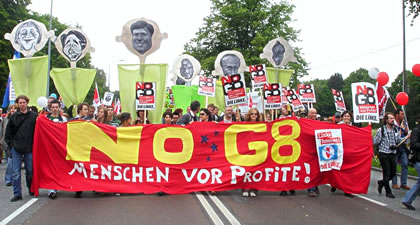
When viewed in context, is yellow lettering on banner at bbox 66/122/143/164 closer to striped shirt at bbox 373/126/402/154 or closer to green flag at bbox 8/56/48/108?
striped shirt at bbox 373/126/402/154

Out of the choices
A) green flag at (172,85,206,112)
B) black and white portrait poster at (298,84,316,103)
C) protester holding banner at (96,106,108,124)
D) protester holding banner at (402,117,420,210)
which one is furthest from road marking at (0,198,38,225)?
black and white portrait poster at (298,84,316,103)

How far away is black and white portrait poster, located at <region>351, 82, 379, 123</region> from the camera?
8820 millimetres

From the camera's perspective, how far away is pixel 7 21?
32.0 metres

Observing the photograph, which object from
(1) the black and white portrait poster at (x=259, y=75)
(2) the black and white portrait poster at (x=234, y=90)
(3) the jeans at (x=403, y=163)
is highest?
(1) the black and white portrait poster at (x=259, y=75)

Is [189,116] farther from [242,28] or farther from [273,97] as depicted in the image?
[242,28]

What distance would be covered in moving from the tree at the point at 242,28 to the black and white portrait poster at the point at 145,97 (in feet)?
74.5

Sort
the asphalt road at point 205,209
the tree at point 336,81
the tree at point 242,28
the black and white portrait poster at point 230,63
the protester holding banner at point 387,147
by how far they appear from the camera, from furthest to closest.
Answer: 1. the tree at point 336,81
2. the tree at point 242,28
3. the black and white portrait poster at point 230,63
4. the protester holding banner at point 387,147
5. the asphalt road at point 205,209

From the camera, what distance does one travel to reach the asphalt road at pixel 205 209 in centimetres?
583

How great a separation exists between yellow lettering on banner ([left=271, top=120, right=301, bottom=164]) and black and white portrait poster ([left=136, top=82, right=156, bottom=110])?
4.75 meters

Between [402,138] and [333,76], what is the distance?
354ft

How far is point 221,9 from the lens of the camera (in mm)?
35844

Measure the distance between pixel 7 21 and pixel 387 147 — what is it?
32473 mm

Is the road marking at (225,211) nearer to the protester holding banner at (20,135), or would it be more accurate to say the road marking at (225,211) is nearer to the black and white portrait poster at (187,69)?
the protester holding banner at (20,135)

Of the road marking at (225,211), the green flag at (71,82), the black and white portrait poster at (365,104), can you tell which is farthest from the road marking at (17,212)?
the black and white portrait poster at (365,104)
